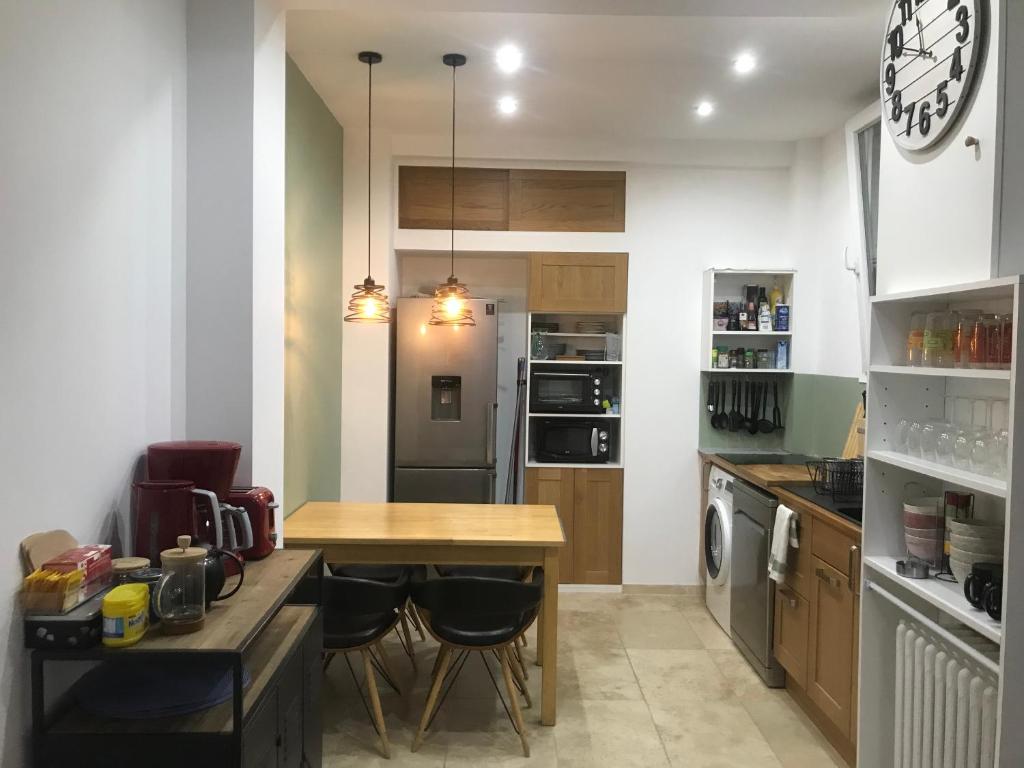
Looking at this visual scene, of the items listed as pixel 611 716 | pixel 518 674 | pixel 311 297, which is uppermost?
pixel 311 297

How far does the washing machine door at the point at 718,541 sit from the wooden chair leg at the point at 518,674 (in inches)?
55.4

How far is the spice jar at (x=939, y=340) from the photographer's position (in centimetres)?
220

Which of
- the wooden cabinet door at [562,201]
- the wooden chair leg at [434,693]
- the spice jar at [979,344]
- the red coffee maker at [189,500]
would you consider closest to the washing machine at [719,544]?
the wooden cabinet door at [562,201]

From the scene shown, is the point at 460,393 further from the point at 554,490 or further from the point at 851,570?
the point at 851,570

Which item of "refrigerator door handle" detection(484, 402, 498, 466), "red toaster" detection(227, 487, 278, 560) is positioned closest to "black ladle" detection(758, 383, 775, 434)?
"refrigerator door handle" detection(484, 402, 498, 466)

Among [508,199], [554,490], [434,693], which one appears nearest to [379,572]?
[434,693]

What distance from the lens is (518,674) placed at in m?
3.48

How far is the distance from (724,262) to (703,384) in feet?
2.69

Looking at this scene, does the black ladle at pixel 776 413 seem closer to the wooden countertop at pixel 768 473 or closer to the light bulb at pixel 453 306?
the wooden countertop at pixel 768 473

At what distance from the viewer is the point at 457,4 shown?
99.3 inches

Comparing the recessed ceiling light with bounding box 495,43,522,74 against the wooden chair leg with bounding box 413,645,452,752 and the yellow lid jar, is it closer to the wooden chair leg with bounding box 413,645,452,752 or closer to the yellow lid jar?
the wooden chair leg with bounding box 413,645,452,752

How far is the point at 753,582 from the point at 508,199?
2.74 m

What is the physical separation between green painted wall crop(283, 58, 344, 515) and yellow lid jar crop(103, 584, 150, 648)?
2.00 metres

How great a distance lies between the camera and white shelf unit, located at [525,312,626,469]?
495 centimetres
